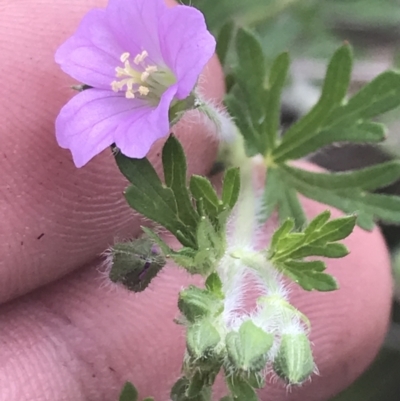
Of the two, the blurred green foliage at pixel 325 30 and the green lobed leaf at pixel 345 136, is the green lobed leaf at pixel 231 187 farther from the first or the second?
the blurred green foliage at pixel 325 30

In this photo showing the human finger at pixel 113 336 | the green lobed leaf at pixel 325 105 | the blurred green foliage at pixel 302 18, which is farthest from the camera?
the blurred green foliage at pixel 302 18

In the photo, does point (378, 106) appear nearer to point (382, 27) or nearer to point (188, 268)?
point (188, 268)

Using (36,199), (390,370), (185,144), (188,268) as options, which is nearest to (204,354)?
(188,268)

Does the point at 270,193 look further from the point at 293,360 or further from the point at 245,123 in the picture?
the point at 293,360

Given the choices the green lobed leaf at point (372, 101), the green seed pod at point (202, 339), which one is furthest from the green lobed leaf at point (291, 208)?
the green seed pod at point (202, 339)

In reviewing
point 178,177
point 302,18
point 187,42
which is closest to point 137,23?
point 187,42

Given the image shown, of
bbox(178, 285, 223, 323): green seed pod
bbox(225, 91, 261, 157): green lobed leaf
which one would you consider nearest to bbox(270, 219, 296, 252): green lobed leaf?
bbox(178, 285, 223, 323): green seed pod
